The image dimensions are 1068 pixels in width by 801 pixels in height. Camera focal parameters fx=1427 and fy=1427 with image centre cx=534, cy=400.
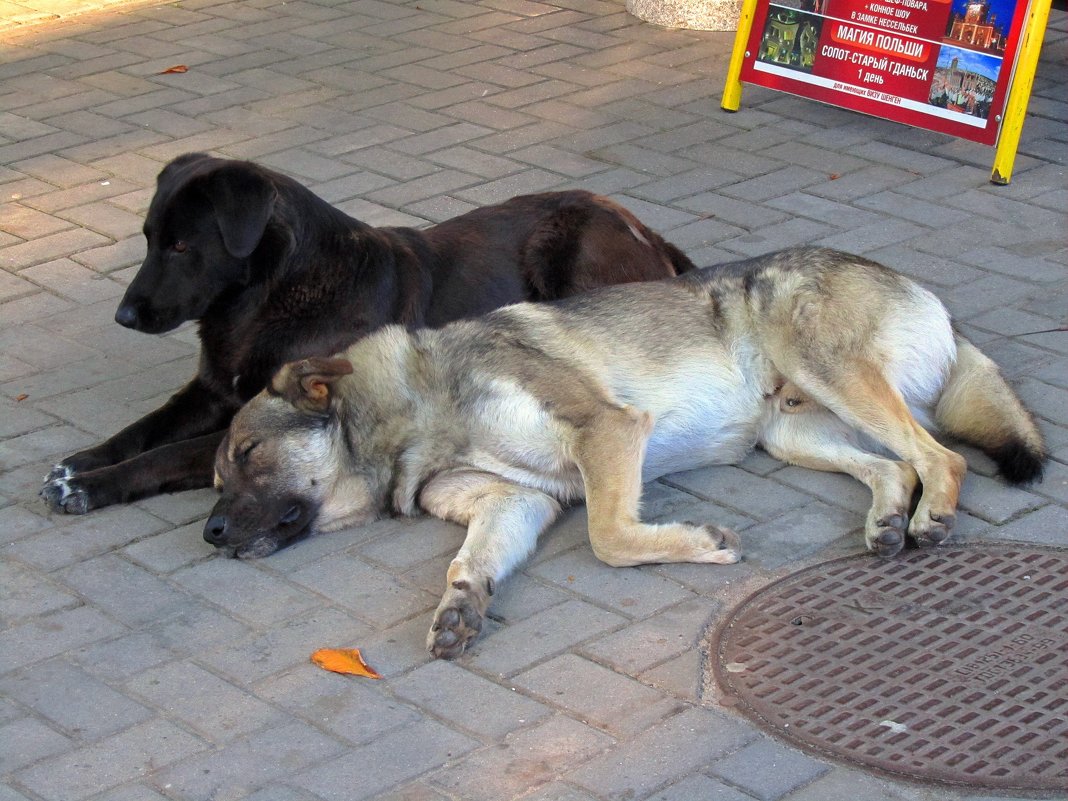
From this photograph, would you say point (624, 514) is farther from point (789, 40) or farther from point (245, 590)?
point (789, 40)

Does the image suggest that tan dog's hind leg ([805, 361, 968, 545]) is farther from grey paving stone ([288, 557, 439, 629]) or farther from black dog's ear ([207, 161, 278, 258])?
black dog's ear ([207, 161, 278, 258])

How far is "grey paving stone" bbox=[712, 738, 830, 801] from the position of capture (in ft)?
11.3

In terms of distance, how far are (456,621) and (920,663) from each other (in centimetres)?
131

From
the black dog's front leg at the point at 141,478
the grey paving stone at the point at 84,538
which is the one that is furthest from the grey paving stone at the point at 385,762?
the black dog's front leg at the point at 141,478

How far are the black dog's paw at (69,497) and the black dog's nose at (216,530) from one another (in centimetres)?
60

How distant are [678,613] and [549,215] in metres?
2.18

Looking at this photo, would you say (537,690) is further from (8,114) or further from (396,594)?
(8,114)

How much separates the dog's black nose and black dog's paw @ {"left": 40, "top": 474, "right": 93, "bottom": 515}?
60 centimetres

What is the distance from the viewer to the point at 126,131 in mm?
8391

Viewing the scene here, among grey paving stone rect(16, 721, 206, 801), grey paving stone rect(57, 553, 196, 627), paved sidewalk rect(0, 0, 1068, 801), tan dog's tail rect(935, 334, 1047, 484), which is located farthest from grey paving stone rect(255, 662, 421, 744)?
tan dog's tail rect(935, 334, 1047, 484)

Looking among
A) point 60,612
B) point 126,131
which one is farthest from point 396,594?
point 126,131

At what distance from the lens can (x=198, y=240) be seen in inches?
200

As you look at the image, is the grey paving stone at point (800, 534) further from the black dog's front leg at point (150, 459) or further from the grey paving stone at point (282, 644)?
the black dog's front leg at point (150, 459)

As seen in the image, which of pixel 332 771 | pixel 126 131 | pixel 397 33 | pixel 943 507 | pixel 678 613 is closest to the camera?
pixel 332 771
